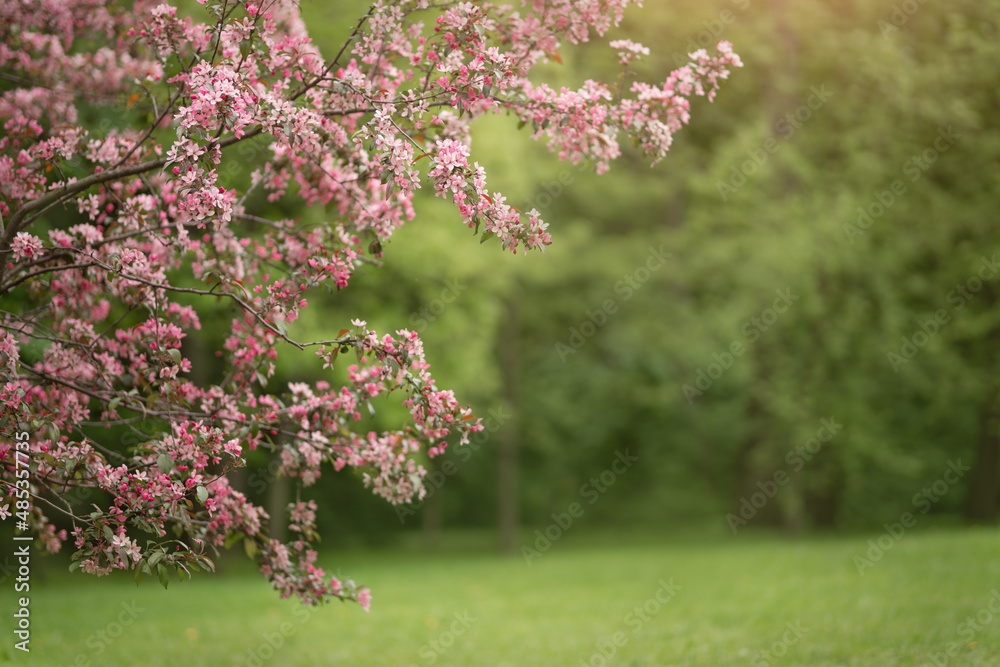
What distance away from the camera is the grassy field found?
8.04 metres

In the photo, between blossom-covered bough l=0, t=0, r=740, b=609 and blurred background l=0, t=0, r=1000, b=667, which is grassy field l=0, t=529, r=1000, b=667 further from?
blossom-covered bough l=0, t=0, r=740, b=609

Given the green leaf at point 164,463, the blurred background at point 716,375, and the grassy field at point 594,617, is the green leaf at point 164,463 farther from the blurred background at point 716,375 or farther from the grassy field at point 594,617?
the grassy field at point 594,617

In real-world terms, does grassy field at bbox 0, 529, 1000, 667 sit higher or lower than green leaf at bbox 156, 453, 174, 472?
lower

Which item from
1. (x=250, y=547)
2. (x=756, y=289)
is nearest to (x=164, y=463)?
(x=250, y=547)

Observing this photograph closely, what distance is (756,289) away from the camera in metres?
20.3

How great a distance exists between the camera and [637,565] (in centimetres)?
1827

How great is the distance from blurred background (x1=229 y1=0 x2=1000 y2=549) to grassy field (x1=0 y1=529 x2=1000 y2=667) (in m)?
3.74

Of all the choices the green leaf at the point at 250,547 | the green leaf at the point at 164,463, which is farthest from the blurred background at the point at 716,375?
the green leaf at the point at 164,463

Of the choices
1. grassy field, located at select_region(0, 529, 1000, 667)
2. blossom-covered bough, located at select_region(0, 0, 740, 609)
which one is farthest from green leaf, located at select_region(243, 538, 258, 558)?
grassy field, located at select_region(0, 529, 1000, 667)

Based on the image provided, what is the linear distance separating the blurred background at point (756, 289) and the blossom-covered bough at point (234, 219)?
789 centimetres

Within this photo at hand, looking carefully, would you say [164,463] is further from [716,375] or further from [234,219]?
[716,375]

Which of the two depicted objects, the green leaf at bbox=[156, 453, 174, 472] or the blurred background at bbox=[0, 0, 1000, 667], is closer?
the green leaf at bbox=[156, 453, 174, 472]

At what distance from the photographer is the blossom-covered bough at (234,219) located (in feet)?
14.3

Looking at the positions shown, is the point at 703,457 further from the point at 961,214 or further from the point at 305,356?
the point at 305,356
